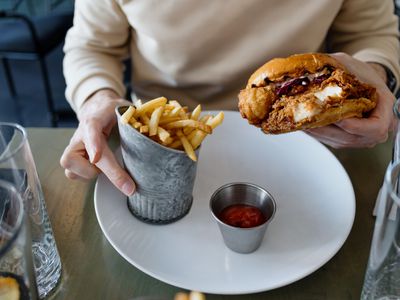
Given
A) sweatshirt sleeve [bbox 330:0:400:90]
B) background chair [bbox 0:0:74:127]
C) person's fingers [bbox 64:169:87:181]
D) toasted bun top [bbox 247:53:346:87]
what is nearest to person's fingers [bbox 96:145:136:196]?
person's fingers [bbox 64:169:87:181]

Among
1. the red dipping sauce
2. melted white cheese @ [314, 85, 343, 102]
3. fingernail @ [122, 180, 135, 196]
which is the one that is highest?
melted white cheese @ [314, 85, 343, 102]

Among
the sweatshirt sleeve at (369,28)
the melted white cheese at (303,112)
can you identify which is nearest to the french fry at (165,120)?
the melted white cheese at (303,112)

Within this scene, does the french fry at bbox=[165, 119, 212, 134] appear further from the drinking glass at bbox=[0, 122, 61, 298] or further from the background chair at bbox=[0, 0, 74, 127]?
the background chair at bbox=[0, 0, 74, 127]

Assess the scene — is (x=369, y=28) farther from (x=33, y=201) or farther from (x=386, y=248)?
(x=33, y=201)

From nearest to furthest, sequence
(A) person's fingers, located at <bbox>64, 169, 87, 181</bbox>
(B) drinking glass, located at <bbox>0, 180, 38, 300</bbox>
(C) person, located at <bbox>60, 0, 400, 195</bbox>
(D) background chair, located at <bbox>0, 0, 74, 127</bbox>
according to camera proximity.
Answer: (B) drinking glass, located at <bbox>0, 180, 38, 300</bbox>
(A) person's fingers, located at <bbox>64, 169, 87, 181</bbox>
(C) person, located at <bbox>60, 0, 400, 195</bbox>
(D) background chair, located at <bbox>0, 0, 74, 127</bbox>

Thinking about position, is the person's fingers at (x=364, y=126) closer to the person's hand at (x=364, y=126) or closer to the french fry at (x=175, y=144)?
the person's hand at (x=364, y=126)

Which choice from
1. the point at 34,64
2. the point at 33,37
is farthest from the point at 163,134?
the point at 34,64
